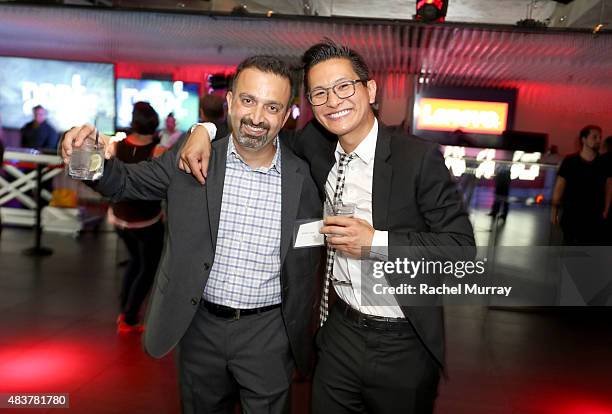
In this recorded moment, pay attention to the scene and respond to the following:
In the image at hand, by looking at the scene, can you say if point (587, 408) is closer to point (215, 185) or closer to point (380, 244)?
point (380, 244)

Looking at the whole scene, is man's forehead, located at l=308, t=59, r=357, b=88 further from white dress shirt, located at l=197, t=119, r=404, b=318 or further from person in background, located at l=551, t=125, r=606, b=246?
person in background, located at l=551, t=125, r=606, b=246

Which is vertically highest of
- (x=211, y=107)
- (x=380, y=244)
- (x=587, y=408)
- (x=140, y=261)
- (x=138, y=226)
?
(x=211, y=107)

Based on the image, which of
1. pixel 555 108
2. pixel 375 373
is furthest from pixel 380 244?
pixel 555 108

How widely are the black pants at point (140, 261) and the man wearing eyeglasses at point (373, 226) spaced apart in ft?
8.20

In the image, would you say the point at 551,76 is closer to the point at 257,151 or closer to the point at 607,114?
the point at 607,114

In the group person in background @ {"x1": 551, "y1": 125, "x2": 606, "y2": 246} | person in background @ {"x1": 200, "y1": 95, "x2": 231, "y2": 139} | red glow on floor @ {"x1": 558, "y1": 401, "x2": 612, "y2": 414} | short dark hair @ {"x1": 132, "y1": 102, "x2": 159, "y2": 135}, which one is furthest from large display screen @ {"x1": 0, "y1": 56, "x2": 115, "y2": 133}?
red glow on floor @ {"x1": 558, "y1": 401, "x2": 612, "y2": 414}

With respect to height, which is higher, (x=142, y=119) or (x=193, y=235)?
(x=142, y=119)

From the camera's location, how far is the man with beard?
1.84 metres

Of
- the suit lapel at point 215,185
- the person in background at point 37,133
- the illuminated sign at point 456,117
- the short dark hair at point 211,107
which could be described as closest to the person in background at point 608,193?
the illuminated sign at point 456,117

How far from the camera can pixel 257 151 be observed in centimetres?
188

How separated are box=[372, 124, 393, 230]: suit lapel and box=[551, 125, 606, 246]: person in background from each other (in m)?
4.10

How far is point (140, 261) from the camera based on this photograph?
14.1 feet

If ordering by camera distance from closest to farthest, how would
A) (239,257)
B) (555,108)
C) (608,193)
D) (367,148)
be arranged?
(367,148), (239,257), (608,193), (555,108)

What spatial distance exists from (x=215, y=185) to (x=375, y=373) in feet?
2.63
